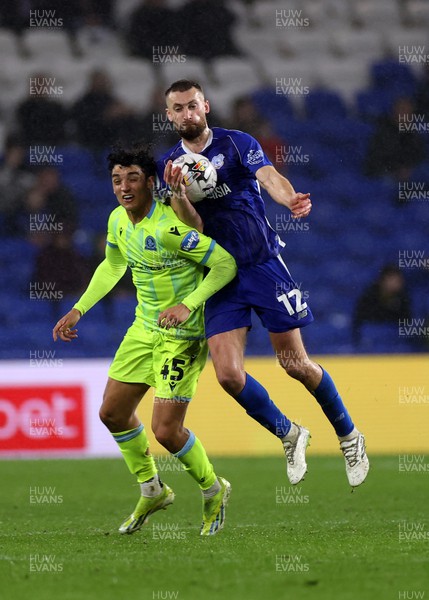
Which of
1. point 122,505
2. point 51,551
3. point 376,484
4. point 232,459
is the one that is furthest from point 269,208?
point 51,551

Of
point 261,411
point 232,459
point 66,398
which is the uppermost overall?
point 261,411

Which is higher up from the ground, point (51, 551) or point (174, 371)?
point (174, 371)

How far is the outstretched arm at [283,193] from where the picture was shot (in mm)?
5812

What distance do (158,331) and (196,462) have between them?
79 centimetres

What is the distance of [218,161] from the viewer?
657 centimetres

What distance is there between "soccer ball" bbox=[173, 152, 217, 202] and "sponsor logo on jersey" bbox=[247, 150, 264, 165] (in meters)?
0.23

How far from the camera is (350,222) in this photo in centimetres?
1491

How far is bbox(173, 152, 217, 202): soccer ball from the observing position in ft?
20.6

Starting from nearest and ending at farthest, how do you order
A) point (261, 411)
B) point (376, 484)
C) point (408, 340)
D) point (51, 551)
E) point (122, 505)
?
point (51, 551) < point (261, 411) < point (122, 505) < point (376, 484) < point (408, 340)

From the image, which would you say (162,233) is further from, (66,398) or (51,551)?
(66,398)

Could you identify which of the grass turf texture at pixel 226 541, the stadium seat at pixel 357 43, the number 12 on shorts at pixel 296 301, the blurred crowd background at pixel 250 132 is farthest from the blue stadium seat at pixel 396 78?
the number 12 on shorts at pixel 296 301

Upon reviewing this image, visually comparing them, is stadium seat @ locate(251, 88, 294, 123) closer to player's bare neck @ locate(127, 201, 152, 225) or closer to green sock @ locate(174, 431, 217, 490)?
player's bare neck @ locate(127, 201, 152, 225)

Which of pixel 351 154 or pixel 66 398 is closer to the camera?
pixel 66 398

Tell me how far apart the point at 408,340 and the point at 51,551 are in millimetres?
8186
